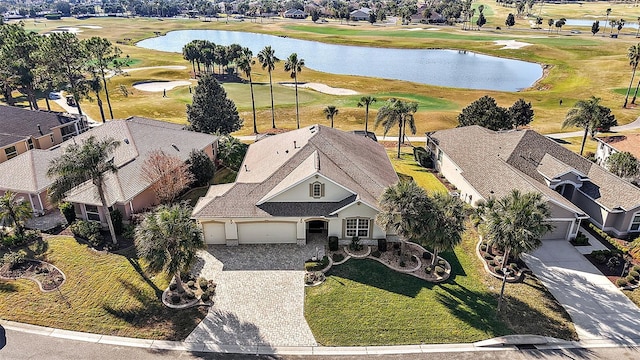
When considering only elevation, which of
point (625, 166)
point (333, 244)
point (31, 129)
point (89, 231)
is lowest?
point (333, 244)

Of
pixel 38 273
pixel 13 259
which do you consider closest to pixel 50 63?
pixel 13 259

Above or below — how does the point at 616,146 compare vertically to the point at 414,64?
above

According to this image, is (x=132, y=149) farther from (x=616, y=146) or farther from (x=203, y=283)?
(x=616, y=146)

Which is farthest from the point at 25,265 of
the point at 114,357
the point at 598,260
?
the point at 598,260

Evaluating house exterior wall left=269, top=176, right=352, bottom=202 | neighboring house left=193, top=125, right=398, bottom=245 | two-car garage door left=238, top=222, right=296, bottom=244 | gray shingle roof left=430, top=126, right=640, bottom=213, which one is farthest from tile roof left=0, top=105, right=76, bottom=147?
gray shingle roof left=430, top=126, right=640, bottom=213

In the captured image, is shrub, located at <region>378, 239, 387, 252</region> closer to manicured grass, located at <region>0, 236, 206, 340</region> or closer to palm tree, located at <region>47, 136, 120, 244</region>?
manicured grass, located at <region>0, 236, 206, 340</region>

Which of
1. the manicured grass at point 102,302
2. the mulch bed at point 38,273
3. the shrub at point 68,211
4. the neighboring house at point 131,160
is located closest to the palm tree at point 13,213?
the shrub at point 68,211

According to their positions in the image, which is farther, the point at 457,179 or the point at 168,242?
the point at 457,179
